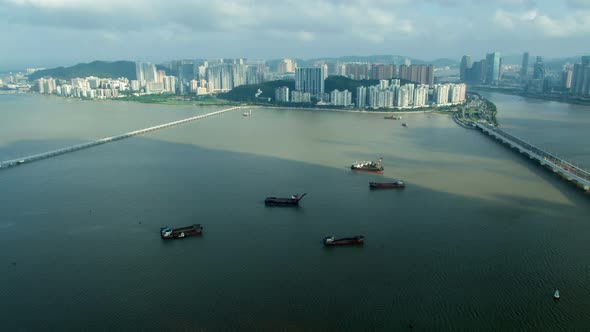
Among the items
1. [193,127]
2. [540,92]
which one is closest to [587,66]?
[540,92]

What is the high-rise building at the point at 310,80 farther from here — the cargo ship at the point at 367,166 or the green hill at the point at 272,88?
the cargo ship at the point at 367,166

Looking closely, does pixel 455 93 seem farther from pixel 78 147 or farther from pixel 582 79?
pixel 78 147

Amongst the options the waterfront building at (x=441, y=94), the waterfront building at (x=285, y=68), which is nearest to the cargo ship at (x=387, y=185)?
the waterfront building at (x=441, y=94)

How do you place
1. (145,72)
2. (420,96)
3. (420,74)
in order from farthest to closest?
1. (145,72)
2. (420,74)
3. (420,96)

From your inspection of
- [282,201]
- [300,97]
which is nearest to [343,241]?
[282,201]

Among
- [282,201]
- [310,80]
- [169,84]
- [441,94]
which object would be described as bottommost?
[282,201]

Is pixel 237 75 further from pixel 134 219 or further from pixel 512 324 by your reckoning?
pixel 512 324
